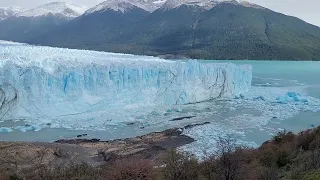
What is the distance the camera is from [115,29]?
97.2m

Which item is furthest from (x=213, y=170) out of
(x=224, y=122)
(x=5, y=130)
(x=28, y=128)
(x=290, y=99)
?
(x=290, y=99)

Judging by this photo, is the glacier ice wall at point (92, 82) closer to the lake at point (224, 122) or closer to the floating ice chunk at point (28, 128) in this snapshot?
the lake at point (224, 122)

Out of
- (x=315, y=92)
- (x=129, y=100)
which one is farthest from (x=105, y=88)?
(x=315, y=92)

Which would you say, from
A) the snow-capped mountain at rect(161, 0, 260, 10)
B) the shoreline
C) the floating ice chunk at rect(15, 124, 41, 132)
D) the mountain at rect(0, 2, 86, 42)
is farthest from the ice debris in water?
the mountain at rect(0, 2, 86, 42)

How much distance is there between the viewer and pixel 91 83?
63.5 ft

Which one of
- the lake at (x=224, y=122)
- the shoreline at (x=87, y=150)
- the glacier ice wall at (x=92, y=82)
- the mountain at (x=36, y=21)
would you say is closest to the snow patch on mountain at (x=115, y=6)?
the mountain at (x=36, y=21)

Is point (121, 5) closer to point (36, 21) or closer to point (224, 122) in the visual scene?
point (36, 21)

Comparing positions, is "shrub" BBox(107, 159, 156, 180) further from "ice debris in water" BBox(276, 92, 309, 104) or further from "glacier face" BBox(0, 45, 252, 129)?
"ice debris in water" BBox(276, 92, 309, 104)

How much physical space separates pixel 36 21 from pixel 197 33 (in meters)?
63.0

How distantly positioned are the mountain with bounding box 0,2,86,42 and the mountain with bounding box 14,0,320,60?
7236 millimetres

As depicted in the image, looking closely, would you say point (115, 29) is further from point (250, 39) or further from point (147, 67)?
point (147, 67)

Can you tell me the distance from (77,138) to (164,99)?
719 cm

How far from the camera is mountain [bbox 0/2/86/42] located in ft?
354

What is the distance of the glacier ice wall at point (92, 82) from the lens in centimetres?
1759
